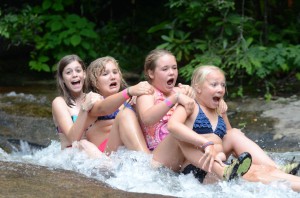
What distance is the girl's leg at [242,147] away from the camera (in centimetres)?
404

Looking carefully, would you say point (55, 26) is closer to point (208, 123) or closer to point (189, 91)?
point (189, 91)

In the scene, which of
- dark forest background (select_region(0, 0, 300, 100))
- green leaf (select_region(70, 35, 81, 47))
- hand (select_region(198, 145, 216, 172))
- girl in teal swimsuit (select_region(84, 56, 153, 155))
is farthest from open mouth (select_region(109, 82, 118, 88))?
green leaf (select_region(70, 35, 81, 47))

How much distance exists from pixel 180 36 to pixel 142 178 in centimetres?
419

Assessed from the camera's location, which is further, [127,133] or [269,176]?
[127,133]

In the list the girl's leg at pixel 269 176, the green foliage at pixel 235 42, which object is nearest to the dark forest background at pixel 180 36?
the green foliage at pixel 235 42

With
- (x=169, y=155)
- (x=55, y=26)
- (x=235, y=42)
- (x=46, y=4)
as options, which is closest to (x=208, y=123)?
(x=169, y=155)

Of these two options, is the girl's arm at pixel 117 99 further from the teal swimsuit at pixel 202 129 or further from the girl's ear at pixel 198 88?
the teal swimsuit at pixel 202 129

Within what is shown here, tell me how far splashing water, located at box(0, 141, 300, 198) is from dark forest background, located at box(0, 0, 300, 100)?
299 cm

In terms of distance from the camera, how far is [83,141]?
4.67 metres

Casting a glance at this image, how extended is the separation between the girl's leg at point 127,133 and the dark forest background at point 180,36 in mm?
2884

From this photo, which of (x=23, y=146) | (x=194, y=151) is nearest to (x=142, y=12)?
(x=23, y=146)

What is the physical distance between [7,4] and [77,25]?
1.59 meters

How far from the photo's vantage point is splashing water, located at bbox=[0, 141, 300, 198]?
359 centimetres

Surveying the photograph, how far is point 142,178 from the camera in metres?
3.96
